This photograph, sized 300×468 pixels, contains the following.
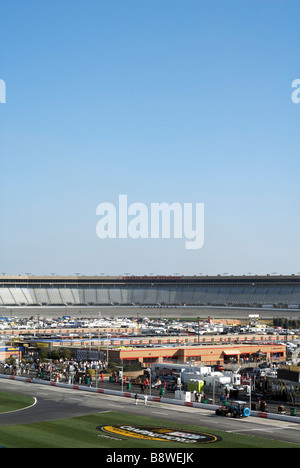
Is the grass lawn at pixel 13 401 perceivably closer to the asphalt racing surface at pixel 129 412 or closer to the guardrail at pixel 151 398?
the asphalt racing surface at pixel 129 412

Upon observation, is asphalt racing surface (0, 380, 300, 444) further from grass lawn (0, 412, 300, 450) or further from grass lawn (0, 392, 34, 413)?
grass lawn (0, 412, 300, 450)

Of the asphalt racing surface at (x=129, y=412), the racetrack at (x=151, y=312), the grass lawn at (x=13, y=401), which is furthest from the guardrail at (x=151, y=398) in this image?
the racetrack at (x=151, y=312)

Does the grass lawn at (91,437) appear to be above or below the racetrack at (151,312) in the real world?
below

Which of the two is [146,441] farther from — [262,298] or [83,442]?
[262,298]

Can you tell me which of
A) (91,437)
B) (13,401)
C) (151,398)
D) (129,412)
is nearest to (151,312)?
(151,398)

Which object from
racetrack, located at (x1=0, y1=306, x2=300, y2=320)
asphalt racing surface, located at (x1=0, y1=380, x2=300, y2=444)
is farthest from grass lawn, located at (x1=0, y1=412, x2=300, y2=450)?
racetrack, located at (x1=0, y1=306, x2=300, y2=320)
